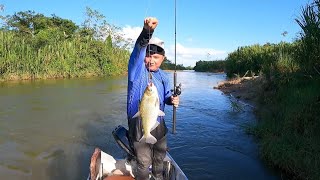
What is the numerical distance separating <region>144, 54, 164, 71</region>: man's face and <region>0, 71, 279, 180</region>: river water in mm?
4121

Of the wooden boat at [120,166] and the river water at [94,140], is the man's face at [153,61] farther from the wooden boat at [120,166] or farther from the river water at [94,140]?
the river water at [94,140]

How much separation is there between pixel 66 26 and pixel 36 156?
52.9 m

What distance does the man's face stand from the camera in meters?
3.95

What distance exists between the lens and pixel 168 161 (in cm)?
521

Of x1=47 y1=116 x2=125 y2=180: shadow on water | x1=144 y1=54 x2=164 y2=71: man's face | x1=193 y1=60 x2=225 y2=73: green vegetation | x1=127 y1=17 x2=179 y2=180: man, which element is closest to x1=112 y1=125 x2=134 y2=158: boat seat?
x1=127 y1=17 x2=179 y2=180: man

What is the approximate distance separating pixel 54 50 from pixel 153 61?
40180mm

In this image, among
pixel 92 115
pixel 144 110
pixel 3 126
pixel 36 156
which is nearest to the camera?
pixel 144 110

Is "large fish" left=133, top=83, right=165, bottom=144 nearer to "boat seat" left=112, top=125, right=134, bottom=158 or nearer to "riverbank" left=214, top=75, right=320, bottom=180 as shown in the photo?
"boat seat" left=112, top=125, right=134, bottom=158

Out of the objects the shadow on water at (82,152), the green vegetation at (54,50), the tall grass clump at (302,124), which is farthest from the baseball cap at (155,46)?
the green vegetation at (54,50)

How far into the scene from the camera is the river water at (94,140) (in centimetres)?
773

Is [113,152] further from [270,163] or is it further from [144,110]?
[144,110]

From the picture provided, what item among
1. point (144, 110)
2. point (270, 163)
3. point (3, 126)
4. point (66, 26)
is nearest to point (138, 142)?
point (144, 110)

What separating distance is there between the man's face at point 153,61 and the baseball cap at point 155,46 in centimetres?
6

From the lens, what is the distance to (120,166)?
508 centimetres
